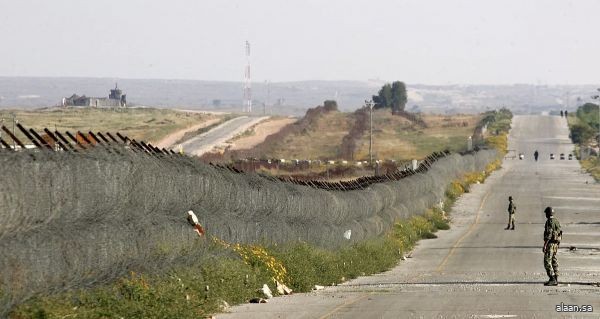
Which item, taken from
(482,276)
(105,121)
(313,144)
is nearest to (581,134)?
(313,144)

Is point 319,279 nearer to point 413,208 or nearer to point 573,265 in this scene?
point 573,265

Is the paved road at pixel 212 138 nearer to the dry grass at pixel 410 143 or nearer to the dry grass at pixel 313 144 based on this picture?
the dry grass at pixel 313 144

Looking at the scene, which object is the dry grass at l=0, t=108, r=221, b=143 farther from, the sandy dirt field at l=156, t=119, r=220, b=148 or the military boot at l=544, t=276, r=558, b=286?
the military boot at l=544, t=276, r=558, b=286

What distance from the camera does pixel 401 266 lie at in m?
46.3

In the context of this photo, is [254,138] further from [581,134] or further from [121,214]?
[121,214]

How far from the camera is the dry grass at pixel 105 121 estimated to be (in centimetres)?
12394

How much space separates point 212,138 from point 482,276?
124792 millimetres

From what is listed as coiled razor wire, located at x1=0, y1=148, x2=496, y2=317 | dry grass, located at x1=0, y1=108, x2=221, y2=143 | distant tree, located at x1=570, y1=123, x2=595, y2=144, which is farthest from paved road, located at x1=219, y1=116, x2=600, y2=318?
distant tree, located at x1=570, y1=123, x2=595, y2=144

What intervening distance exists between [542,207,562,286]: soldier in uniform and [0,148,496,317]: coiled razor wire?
21.8 ft

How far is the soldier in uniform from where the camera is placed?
34875mm

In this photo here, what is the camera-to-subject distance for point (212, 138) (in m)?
163

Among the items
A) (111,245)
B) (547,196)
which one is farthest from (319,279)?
(547,196)

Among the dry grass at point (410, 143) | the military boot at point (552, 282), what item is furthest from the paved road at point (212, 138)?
the military boot at point (552, 282)

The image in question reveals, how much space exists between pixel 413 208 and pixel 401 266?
1804cm
